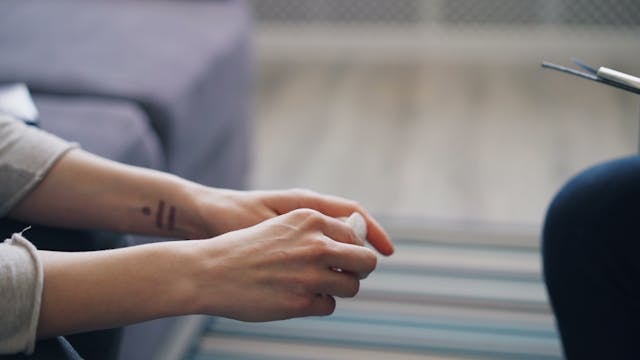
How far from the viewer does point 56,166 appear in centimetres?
102

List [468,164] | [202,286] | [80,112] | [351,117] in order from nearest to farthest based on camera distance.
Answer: [202,286]
[80,112]
[468,164]
[351,117]

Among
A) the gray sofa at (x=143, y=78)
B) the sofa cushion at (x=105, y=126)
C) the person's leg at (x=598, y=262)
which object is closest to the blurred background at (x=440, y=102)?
the gray sofa at (x=143, y=78)

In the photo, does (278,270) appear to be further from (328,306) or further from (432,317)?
(432,317)

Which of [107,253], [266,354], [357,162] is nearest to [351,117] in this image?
[357,162]

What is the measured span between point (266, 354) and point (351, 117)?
1.05 metres

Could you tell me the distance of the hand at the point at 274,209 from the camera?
975 mm

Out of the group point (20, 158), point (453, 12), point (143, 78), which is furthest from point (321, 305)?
point (453, 12)

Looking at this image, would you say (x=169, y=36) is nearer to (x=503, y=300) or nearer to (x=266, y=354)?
(x=266, y=354)

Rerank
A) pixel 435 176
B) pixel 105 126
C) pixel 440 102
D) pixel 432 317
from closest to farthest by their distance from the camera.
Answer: pixel 105 126
pixel 432 317
pixel 435 176
pixel 440 102

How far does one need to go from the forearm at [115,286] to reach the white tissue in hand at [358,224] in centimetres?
20

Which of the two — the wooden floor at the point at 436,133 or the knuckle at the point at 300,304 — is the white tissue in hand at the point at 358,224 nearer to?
the knuckle at the point at 300,304

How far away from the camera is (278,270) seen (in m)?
0.82

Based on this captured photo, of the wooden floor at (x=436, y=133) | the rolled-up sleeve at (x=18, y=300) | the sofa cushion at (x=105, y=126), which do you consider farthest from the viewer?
the wooden floor at (x=436, y=133)

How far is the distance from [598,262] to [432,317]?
2.18ft
